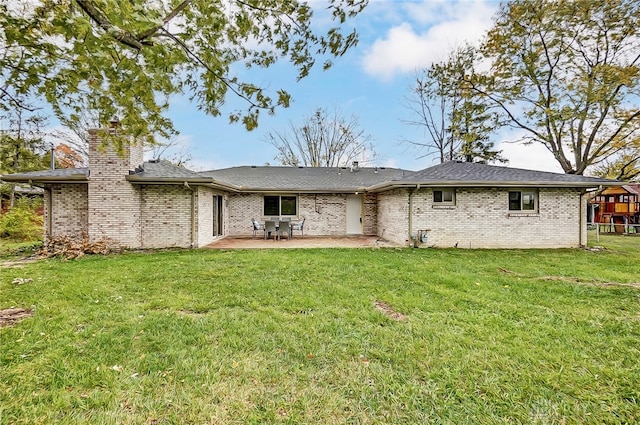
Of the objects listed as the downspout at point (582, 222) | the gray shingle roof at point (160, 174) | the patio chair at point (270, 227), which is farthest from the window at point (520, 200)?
the gray shingle roof at point (160, 174)

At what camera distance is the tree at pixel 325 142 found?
2592 centimetres

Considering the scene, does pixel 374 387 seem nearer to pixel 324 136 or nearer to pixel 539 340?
pixel 539 340

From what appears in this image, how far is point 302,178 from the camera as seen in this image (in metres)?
15.8

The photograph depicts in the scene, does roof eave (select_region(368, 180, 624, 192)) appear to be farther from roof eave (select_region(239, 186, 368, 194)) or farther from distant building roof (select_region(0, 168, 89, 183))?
distant building roof (select_region(0, 168, 89, 183))

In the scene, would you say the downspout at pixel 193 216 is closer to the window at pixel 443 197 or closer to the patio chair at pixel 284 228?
the patio chair at pixel 284 228

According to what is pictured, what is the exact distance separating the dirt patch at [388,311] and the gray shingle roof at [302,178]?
30.7 feet

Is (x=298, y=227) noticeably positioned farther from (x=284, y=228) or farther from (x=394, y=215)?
(x=394, y=215)

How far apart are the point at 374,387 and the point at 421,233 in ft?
28.5

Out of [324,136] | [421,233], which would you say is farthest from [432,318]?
[324,136]

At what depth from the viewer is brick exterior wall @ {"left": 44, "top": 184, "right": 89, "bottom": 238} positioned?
9.85 m

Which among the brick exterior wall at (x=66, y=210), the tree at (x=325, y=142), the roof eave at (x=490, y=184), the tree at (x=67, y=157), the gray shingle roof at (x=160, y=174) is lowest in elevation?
the brick exterior wall at (x=66, y=210)

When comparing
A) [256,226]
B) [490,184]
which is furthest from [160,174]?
[490,184]

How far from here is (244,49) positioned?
4684 millimetres

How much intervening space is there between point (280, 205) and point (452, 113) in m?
15.4
